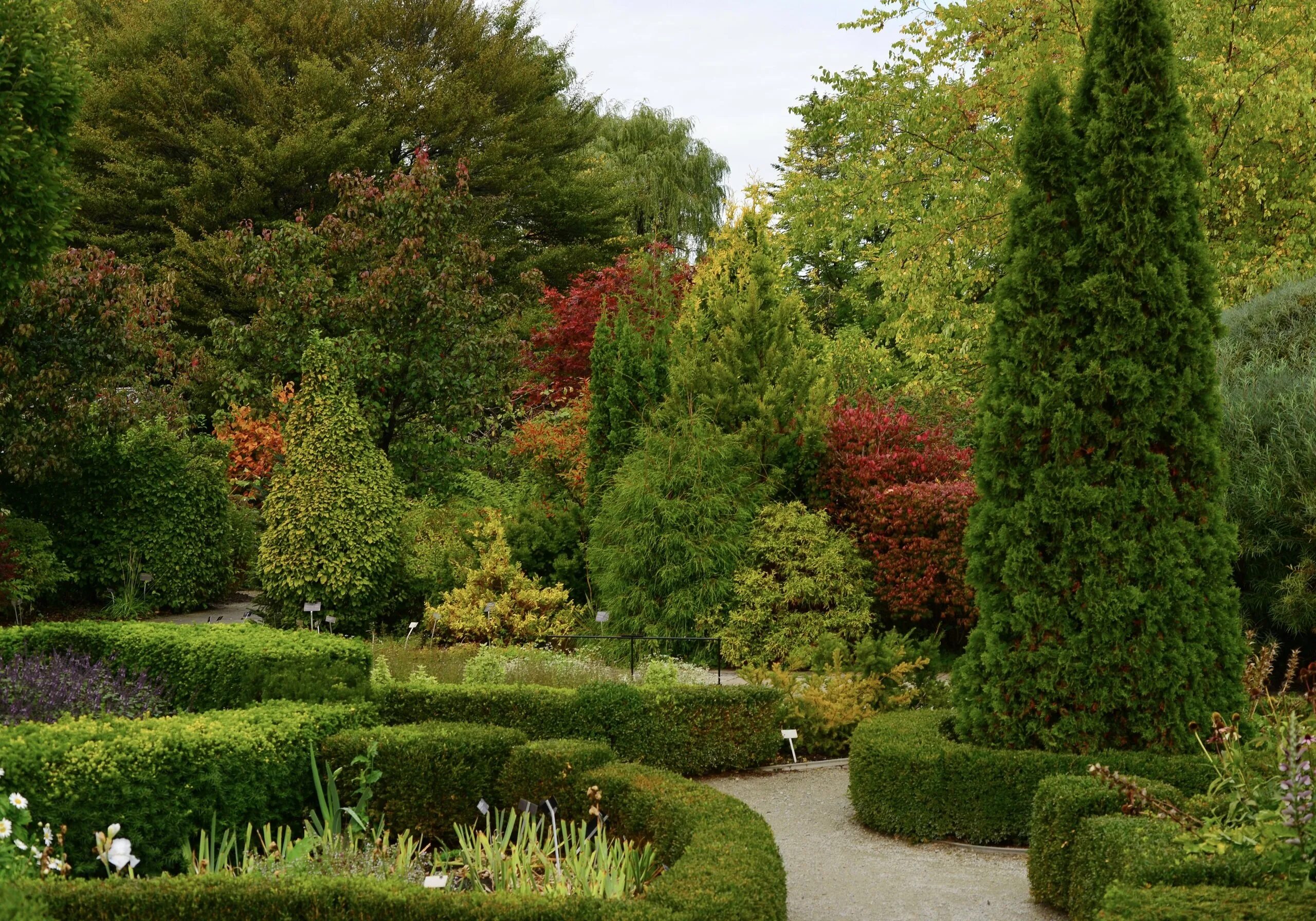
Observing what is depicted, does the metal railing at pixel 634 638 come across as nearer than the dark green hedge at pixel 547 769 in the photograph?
No

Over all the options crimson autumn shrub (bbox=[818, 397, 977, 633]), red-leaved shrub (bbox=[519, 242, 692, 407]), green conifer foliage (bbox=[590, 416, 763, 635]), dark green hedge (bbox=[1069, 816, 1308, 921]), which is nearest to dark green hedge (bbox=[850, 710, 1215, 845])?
dark green hedge (bbox=[1069, 816, 1308, 921])

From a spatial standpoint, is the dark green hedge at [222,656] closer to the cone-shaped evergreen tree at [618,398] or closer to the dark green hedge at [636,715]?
the dark green hedge at [636,715]

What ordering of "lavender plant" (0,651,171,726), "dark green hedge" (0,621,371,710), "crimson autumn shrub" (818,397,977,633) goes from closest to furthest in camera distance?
"lavender plant" (0,651,171,726) < "dark green hedge" (0,621,371,710) < "crimson autumn shrub" (818,397,977,633)

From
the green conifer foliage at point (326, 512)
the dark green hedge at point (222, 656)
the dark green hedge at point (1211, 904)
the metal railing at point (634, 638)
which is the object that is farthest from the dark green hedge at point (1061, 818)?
the green conifer foliage at point (326, 512)

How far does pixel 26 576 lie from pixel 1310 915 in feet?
48.8

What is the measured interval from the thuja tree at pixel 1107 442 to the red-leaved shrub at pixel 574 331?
11.1 metres

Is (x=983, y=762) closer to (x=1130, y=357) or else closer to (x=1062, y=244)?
(x=1130, y=357)

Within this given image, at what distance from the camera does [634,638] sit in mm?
11211

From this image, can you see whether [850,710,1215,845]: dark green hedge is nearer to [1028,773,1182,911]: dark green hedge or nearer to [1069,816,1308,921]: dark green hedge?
[1028,773,1182,911]: dark green hedge

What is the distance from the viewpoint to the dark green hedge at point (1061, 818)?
225 inches

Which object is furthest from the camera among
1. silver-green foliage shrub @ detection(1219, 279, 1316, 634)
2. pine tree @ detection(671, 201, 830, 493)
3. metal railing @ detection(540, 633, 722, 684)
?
pine tree @ detection(671, 201, 830, 493)

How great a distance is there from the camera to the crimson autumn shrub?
41.0ft

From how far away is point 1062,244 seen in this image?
7039 millimetres

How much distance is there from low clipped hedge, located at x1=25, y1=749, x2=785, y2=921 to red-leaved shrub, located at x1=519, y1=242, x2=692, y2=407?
13.7 meters
